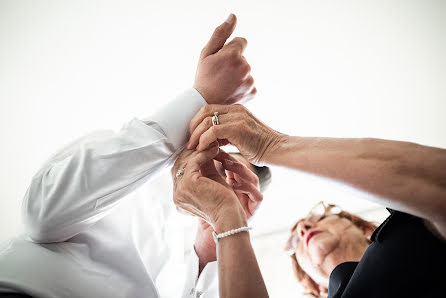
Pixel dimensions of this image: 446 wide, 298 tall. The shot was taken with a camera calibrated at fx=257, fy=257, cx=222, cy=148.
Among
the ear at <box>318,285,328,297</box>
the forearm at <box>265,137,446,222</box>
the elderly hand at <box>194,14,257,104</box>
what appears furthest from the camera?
the ear at <box>318,285,328,297</box>

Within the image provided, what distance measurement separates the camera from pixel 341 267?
66 cm

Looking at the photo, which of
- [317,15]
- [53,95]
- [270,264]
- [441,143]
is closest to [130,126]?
[53,95]

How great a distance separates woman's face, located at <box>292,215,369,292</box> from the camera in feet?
4.14

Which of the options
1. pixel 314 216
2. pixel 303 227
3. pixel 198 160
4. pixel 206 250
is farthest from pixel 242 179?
pixel 314 216

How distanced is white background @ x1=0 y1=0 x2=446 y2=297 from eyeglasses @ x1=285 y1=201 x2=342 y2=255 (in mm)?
520

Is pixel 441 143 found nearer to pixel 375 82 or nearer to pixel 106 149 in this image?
pixel 375 82

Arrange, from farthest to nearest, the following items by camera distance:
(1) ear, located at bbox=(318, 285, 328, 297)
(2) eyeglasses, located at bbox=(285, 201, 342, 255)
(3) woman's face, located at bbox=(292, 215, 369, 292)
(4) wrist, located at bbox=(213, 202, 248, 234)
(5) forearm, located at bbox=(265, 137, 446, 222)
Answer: (2) eyeglasses, located at bbox=(285, 201, 342, 255), (1) ear, located at bbox=(318, 285, 328, 297), (3) woman's face, located at bbox=(292, 215, 369, 292), (4) wrist, located at bbox=(213, 202, 248, 234), (5) forearm, located at bbox=(265, 137, 446, 222)

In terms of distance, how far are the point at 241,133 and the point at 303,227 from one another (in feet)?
3.61

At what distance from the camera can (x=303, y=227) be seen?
150 centimetres

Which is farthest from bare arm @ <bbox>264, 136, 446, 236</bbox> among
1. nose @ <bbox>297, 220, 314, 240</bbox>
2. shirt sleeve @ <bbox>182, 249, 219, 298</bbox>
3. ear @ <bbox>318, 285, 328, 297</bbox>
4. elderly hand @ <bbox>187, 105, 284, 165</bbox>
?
ear @ <bbox>318, 285, 328, 297</bbox>

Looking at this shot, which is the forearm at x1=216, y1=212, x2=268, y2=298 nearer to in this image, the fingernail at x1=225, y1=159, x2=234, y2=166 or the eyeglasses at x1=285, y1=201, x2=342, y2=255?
the fingernail at x1=225, y1=159, x2=234, y2=166

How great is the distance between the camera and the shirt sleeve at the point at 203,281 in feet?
2.62

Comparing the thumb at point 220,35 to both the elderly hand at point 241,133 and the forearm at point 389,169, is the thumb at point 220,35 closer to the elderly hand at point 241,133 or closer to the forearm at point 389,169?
the elderly hand at point 241,133

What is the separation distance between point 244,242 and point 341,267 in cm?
34
